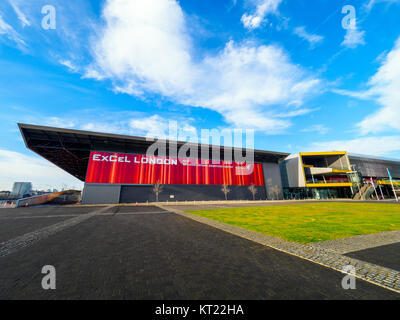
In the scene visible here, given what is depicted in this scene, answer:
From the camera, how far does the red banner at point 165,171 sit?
31.0 m

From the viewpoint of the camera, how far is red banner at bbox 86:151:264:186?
31016 millimetres

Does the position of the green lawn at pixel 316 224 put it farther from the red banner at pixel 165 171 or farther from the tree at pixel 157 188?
the red banner at pixel 165 171

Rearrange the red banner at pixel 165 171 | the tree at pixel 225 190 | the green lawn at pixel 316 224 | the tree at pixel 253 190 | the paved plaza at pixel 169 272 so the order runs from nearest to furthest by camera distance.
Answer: the paved plaza at pixel 169 272, the green lawn at pixel 316 224, the red banner at pixel 165 171, the tree at pixel 225 190, the tree at pixel 253 190

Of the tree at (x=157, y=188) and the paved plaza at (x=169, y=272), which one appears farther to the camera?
the tree at (x=157, y=188)

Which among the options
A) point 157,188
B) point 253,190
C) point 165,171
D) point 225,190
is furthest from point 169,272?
point 253,190

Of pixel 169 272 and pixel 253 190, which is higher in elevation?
pixel 253 190

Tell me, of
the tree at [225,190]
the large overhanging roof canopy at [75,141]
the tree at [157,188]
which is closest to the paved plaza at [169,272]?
the tree at [157,188]

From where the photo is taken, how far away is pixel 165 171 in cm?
3512

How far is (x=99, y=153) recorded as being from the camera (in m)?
31.4

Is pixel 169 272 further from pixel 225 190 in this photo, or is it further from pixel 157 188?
pixel 225 190

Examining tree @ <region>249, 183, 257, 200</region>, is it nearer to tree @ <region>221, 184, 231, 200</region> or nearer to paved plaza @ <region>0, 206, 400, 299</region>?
tree @ <region>221, 184, 231, 200</region>

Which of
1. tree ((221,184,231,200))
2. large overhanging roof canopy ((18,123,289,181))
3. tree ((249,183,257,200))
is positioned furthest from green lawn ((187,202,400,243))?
tree ((249,183,257,200))
